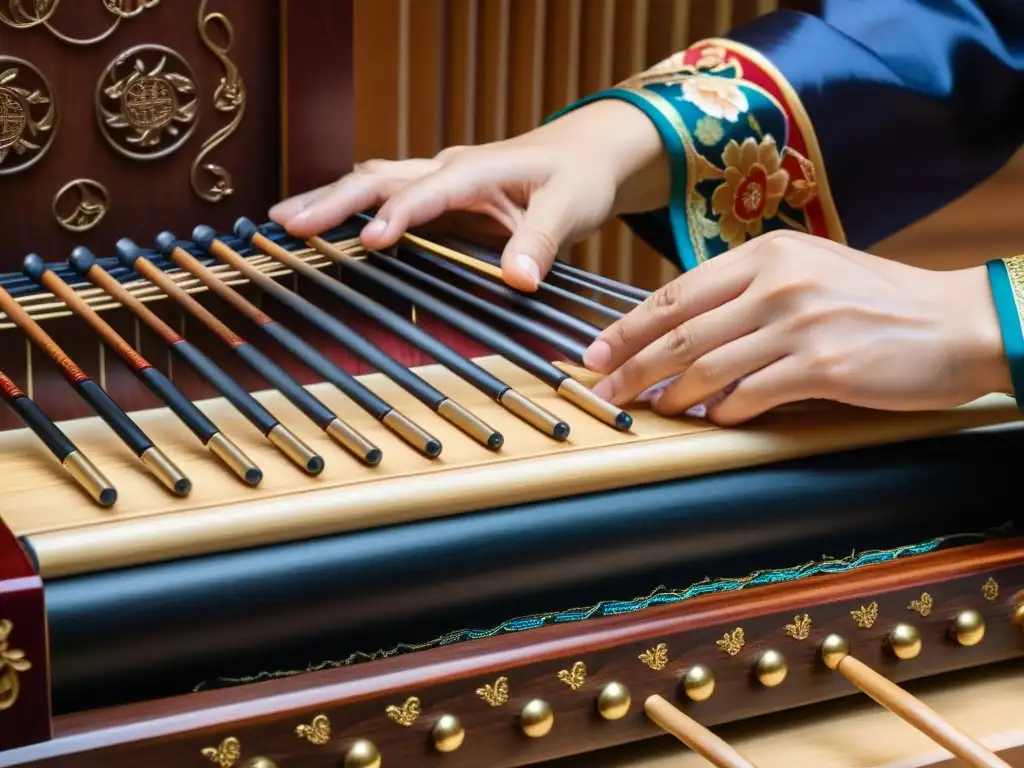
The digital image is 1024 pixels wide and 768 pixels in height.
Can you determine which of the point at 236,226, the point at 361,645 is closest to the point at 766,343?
the point at 361,645

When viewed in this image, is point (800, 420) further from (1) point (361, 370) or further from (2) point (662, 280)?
(2) point (662, 280)

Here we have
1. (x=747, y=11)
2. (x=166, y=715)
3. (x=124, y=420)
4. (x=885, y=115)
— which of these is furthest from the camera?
(x=747, y=11)

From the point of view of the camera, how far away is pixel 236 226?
0.95 meters

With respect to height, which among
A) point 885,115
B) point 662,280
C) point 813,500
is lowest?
point 662,280

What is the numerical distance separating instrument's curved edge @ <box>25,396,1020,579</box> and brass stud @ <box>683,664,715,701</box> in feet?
0.29

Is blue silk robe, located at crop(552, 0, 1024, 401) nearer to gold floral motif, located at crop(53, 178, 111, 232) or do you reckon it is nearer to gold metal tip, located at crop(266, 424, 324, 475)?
gold floral motif, located at crop(53, 178, 111, 232)

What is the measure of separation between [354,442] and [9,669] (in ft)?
0.59

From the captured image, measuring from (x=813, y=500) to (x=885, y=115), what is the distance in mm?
584

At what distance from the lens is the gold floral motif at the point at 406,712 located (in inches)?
20.5

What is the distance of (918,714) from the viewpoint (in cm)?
58

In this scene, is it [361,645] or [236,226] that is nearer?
[361,645]

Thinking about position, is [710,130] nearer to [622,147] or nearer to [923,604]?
[622,147]

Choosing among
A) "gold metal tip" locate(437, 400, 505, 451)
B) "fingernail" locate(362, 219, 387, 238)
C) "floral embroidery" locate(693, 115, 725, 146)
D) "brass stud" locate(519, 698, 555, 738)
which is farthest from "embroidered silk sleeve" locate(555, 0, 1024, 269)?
"brass stud" locate(519, 698, 555, 738)

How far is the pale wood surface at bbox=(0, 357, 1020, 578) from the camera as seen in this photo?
0.50m
